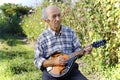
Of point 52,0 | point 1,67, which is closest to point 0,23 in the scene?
point 52,0

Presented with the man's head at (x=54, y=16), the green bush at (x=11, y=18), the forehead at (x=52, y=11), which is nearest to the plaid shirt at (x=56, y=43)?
the man's head at (x=54, y=16)

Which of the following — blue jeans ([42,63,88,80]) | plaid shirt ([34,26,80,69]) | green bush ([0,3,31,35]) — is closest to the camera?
blue jeans ([42,63,88,80])

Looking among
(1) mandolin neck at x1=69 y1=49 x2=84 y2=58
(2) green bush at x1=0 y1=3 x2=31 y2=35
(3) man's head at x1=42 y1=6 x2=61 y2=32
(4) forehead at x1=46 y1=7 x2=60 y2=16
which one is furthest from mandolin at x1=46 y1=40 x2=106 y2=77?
(2) green bush at x1=0 y1=3 x2=31 y2=35

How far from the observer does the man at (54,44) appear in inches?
196

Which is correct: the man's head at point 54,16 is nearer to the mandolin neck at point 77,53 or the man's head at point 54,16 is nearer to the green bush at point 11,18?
the mandolin neck at point 77,53

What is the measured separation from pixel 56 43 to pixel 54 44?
26 mm

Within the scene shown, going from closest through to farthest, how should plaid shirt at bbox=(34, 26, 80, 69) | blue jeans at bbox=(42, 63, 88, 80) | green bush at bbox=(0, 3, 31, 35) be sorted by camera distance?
blue jeans at bbox=(42, 63, 88, 80) → plaid shirt at bbox=(34, 26, 80, 69) → green bush at bbox=(0, 3, 31, 35)

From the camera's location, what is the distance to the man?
4973 millimetres

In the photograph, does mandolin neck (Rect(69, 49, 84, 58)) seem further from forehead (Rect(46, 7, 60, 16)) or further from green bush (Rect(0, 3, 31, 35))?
green bush (Rect(0, 3, 31, 35))

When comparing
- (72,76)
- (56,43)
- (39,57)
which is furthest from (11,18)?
(72,76)

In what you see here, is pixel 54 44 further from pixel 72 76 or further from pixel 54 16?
pixel 72 76

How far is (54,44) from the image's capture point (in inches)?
202

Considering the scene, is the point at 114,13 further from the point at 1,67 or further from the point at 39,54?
the point at 1,67

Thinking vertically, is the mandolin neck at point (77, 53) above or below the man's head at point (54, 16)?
below
